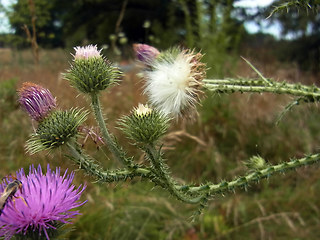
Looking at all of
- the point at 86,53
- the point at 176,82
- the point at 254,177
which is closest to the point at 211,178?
the point at 176,82

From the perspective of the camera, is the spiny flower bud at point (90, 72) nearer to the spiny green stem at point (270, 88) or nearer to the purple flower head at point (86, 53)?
the purple flower head at point (86, 53)

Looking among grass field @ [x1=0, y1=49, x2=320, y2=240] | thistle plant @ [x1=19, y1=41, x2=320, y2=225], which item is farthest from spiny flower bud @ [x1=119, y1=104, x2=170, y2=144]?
grass field @ [x1=0, y1=49, x2=320, y2=240]

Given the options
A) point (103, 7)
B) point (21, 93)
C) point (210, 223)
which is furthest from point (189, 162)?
point (103, 7)

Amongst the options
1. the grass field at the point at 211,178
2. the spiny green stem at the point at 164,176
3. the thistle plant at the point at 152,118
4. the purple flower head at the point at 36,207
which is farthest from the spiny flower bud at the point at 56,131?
the grass field at the point at 211,178

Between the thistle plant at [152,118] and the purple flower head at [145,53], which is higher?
the purple flower head at [145,53]

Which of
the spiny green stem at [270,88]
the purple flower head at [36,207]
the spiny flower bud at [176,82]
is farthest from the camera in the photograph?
the spiny flower bud at [176,82]

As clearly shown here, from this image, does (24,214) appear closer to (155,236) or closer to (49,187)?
(49,187)
